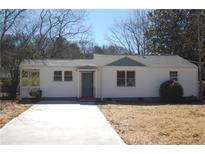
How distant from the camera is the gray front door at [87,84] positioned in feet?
90.8

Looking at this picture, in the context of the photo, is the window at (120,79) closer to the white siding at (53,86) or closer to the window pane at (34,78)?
the white siding at (53,86)

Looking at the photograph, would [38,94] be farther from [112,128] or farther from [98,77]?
[112,128]

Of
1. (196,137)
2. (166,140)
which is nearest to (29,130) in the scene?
(166,140)

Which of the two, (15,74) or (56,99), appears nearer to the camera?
(56,99)

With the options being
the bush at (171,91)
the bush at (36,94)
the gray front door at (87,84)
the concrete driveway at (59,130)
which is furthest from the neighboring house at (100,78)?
the concrete driveway at (59,130)

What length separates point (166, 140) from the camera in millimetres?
10844

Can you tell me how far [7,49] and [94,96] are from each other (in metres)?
8.19

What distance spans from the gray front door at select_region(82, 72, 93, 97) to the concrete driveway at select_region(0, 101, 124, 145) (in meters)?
10.7

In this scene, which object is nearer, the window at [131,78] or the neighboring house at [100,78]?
the neighboring house at [100,78]

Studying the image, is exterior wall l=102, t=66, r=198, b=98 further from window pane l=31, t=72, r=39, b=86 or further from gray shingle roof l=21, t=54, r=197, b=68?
window pane l=31, t=72, r=39, b=86

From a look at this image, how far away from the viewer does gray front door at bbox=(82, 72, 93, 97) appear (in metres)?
27.7

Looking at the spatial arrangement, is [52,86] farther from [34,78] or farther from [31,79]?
[31,79]

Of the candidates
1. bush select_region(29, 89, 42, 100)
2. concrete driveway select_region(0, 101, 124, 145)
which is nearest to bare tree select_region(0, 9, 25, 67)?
bush select_region(29, 89, 42, 100)

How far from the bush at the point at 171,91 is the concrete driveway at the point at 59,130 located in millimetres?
10466
